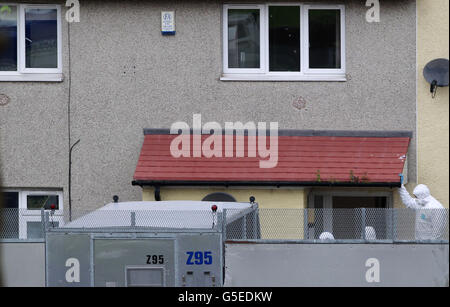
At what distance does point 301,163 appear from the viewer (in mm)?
14789

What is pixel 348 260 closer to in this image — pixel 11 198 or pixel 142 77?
pixel 142 77

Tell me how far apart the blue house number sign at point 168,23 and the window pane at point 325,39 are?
2.47 meters

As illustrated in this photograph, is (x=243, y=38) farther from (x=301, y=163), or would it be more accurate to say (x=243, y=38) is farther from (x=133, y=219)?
(x=133, y=219)

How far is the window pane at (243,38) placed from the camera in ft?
51.3

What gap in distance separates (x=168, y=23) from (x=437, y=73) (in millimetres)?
4787

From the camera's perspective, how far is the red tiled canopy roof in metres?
14.6

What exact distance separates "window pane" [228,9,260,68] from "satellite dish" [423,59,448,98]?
2993 millimetres

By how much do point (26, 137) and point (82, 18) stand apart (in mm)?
2340

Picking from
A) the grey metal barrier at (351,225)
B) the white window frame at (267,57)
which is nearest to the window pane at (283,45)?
the white window frame at (267,57)

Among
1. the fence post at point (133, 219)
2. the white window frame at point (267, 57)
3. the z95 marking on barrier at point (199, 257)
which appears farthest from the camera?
the white window frame at point (267, 57)

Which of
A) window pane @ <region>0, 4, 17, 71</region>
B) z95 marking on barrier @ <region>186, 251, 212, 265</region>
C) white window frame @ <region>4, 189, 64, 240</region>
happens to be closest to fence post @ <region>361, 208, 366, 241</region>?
z95 marking on barrier @ <region>186, 251, 212, 265</region>

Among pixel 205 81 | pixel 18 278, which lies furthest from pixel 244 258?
pixel 205 81

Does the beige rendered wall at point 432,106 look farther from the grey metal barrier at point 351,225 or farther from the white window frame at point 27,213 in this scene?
the white window frame at point 27,213

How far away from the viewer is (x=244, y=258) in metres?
10.8
